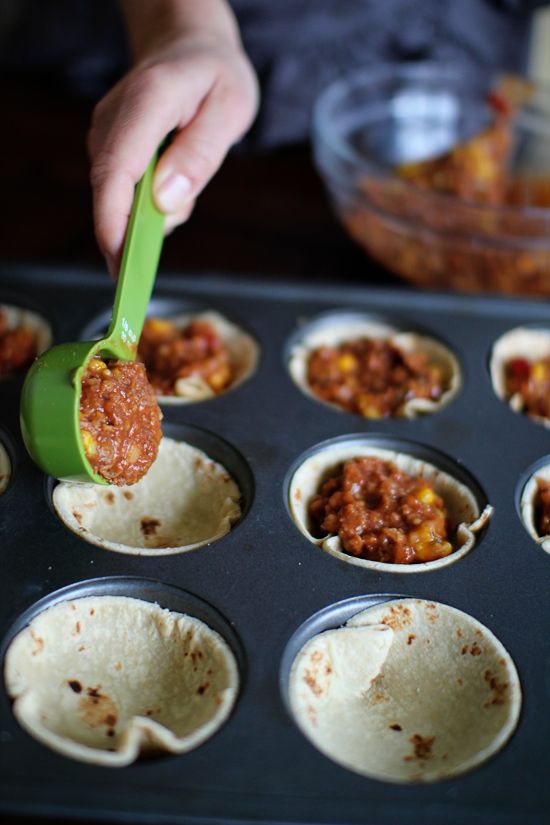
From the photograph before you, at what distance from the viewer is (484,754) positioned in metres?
1.78

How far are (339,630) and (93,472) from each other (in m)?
0.66

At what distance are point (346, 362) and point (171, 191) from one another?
2.69ft

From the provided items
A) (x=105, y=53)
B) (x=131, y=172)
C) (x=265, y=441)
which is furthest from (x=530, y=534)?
(x=105, y=53)

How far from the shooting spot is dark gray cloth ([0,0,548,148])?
3791mm

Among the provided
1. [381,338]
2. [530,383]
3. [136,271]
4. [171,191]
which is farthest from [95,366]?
[530,383]

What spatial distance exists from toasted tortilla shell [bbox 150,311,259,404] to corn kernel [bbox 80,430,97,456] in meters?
0.63

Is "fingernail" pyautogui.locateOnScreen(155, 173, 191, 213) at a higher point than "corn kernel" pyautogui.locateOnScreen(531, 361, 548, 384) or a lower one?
higher

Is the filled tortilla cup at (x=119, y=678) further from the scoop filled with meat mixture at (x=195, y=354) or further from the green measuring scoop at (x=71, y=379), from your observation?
the scoop filled with meat mixture at (x=195, y=354)

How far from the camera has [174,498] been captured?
99.0 inches

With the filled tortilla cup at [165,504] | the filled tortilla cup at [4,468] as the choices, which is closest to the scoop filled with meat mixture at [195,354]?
the filled tortilla cup at [165,504]

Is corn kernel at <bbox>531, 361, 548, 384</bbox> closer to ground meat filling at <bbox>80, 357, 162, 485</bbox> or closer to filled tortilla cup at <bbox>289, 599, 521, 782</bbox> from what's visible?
filled tortilla cup at <bbox>289, 599, 521, 782</bbox>

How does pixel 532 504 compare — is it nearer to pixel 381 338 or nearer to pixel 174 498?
pixel 381 338

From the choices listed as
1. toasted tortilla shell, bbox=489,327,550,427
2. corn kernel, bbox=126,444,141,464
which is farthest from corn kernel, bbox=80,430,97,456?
toasted tortilla shell, bbox=489,327,550,427

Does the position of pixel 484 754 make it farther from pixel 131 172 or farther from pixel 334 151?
pixel 334 151
